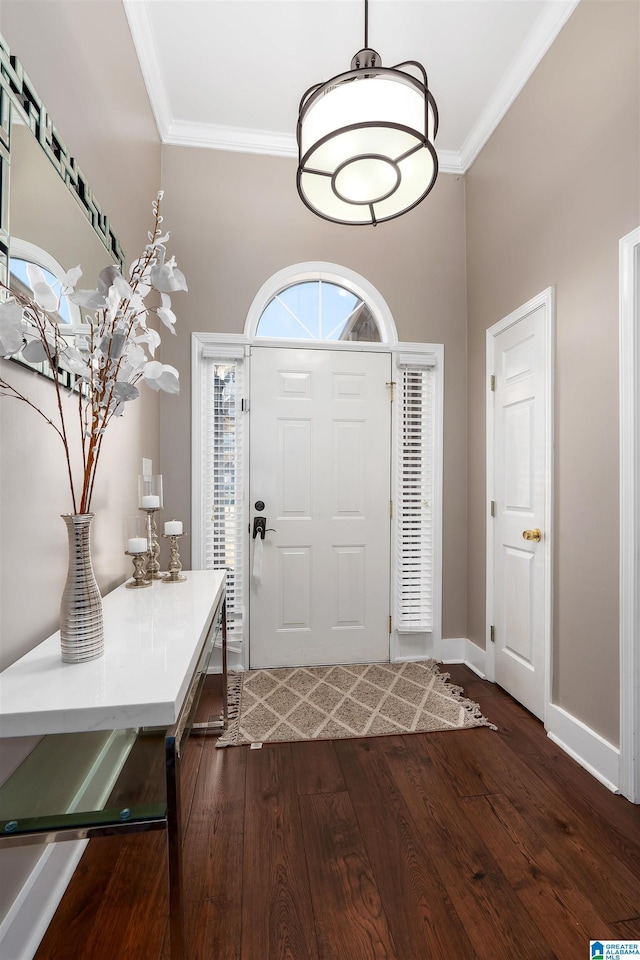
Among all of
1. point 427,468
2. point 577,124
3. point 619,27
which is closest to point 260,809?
point 427,468

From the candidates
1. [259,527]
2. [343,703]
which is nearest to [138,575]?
[259,527]

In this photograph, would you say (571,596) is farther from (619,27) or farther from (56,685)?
(619,27)

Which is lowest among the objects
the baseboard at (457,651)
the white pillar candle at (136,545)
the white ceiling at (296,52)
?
the baseboard at (457,651)

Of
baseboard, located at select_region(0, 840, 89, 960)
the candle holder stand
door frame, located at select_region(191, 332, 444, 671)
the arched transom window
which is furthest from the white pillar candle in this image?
the arched transom window

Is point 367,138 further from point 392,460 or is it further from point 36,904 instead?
point 36,904

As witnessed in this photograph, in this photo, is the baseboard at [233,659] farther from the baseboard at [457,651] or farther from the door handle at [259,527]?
the baseboard at [457,651]

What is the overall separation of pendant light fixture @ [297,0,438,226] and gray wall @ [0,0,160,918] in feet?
2.47

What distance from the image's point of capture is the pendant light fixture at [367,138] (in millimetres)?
1402

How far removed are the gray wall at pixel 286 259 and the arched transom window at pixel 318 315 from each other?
146 mm

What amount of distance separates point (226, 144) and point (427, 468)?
244 cm

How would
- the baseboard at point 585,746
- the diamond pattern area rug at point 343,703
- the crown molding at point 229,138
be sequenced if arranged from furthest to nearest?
the crown molding at point 229,138
the diamond pattern area rug at point 343,703
the baseboard at point 585,746

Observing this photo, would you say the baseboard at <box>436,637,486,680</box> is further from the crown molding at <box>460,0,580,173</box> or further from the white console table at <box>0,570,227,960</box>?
the crown molding at <box>460,0,580,173</box>

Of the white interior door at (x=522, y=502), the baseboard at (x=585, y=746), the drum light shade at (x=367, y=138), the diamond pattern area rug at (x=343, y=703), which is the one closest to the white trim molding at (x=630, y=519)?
the baseboard at (x=585, y=746)

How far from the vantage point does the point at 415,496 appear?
3.08 meters
